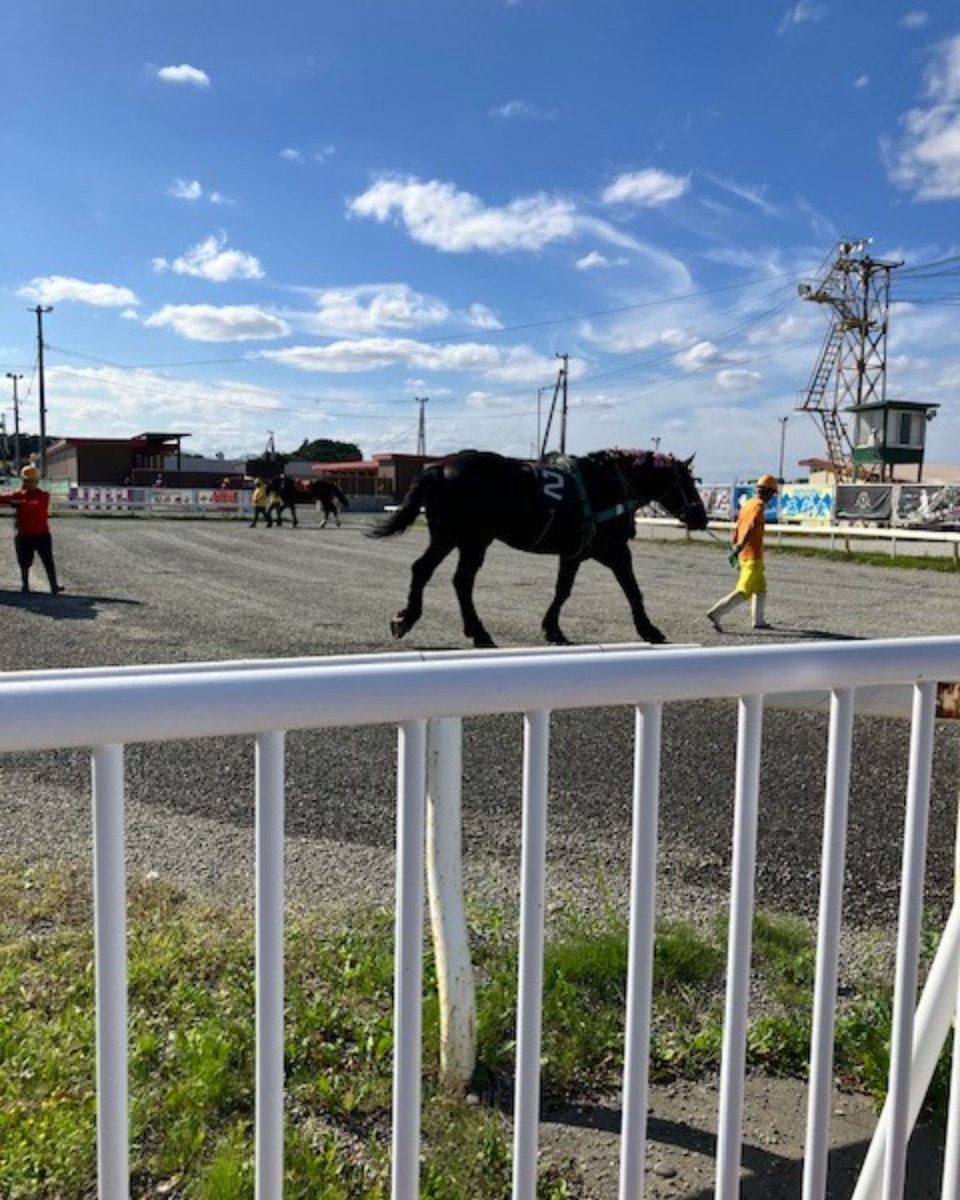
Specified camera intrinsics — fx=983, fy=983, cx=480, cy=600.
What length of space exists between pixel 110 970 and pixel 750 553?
10.0m

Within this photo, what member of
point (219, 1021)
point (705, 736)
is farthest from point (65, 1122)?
point (705, 736)

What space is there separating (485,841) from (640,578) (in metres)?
13.6

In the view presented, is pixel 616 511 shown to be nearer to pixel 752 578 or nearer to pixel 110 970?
pixel 752 578

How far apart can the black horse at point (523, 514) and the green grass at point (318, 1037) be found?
5202 mm

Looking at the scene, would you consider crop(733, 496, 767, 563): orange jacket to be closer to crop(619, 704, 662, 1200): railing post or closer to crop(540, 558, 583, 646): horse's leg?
crop(540, 558, 583, 646): horse's leg

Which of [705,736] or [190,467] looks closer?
[705,736]

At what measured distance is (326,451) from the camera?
128000 mm

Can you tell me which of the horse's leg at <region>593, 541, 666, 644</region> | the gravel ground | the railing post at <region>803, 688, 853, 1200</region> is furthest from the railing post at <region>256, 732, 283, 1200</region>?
the horse's leg at <region>593, 541, 666, 644</region>

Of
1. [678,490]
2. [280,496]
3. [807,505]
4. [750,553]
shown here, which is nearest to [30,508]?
[678,490]

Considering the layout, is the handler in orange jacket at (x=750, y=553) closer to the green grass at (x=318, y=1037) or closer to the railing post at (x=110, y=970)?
the green grass at (x=318, y=1037)

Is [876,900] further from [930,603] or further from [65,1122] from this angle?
[930,603]

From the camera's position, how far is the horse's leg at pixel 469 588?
8473 millimetres

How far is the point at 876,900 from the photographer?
3709 mm

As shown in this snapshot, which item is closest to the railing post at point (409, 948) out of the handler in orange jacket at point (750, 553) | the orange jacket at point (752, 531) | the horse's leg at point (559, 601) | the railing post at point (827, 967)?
the railing post at point (827, 967)
